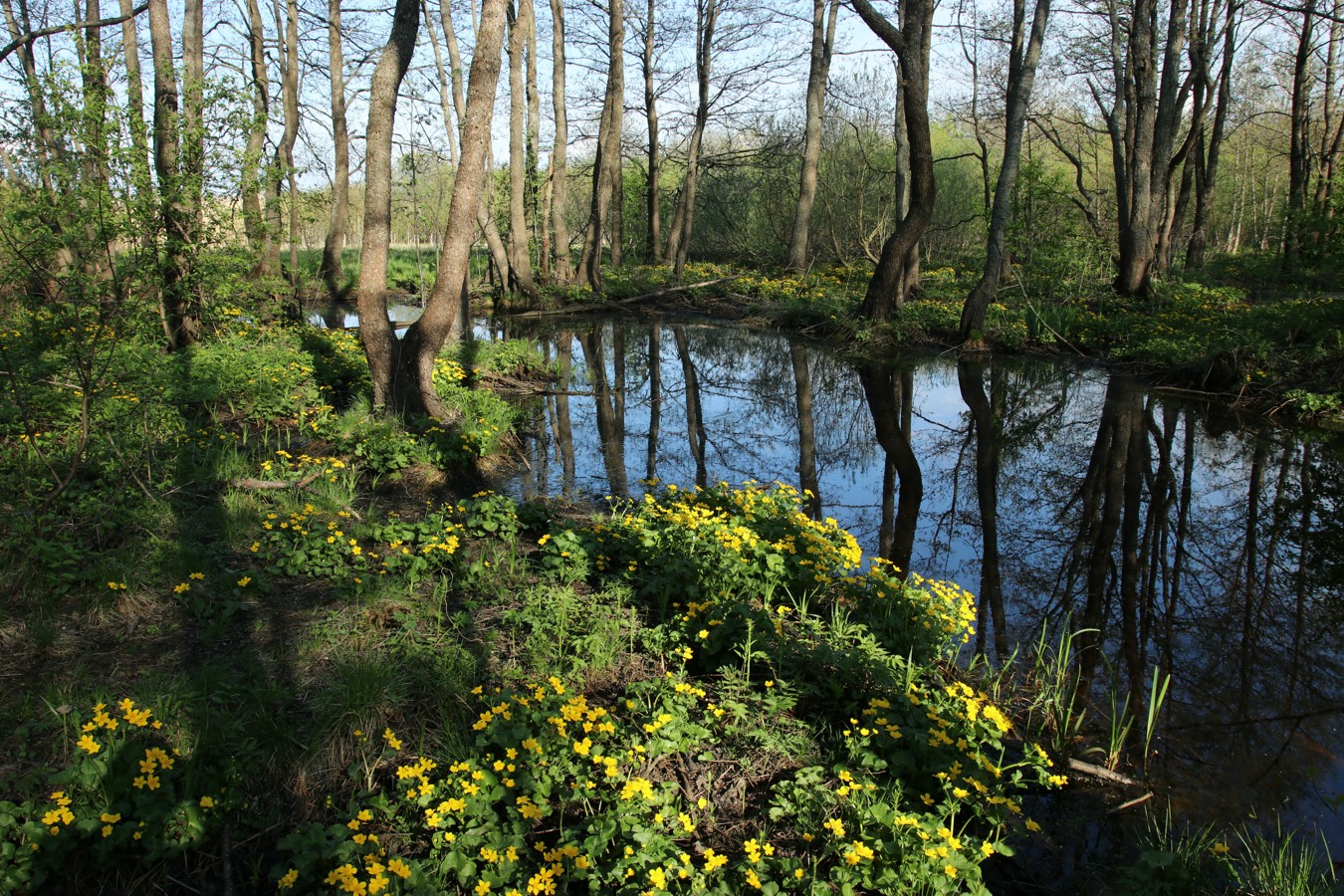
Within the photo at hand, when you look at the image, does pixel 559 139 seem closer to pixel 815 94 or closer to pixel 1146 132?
pixel 815 94

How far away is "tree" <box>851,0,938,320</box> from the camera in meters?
12.3

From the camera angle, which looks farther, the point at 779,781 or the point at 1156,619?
the point at 1156,619

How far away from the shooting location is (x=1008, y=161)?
43.6 ft

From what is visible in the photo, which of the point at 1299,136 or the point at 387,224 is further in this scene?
the point at 1299,136

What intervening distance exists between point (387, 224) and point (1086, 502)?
7573mm

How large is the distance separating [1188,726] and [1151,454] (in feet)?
18.4

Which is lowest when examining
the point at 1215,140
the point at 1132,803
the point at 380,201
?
the point at 1132,803

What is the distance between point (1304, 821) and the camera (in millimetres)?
3562

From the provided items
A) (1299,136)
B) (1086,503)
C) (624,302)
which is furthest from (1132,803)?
(1299,136)

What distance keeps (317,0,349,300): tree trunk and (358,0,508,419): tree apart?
12.3m

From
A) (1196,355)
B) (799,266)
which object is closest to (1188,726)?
(1196,355)

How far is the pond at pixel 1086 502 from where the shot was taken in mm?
4367

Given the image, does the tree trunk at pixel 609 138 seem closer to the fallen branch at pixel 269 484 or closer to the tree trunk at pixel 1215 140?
the tree trunk at pixel 1215 140

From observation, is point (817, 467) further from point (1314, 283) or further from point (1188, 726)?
point (1314, 283)
